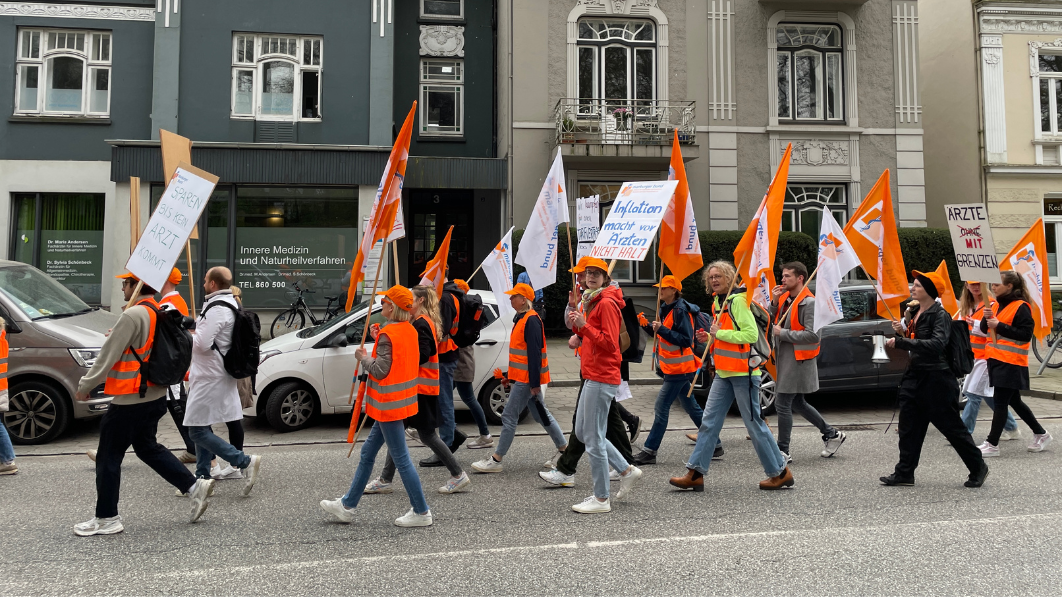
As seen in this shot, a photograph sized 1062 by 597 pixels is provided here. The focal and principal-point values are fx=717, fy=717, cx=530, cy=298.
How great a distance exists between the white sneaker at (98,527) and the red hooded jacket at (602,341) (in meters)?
3.19

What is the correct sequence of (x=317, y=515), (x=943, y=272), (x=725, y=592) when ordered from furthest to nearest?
(x=943, y=272) → (x=317, y=515) → (x=725, y=592)

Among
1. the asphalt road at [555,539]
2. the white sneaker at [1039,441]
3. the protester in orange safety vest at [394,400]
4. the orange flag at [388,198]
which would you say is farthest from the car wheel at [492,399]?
the white sneaker at [1039,441]

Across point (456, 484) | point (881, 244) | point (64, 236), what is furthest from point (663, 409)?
point (64, 236)

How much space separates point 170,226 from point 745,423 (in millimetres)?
4621

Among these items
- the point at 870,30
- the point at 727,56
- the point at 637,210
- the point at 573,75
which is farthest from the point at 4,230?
the point at 870,30

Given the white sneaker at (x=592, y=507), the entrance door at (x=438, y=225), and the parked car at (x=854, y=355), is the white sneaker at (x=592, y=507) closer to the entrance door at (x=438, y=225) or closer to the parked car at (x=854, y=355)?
the parked car at (x=854, y=355)

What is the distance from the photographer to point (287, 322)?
15.8 meters

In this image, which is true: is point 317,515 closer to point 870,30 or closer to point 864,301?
point 864,301

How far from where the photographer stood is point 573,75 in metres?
17.4

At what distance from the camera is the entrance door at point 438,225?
19719mm

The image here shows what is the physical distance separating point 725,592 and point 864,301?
6.51 meters

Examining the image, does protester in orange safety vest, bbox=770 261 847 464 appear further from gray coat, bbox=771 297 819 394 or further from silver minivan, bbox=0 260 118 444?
silver minivan, bbox=0 260 118 444

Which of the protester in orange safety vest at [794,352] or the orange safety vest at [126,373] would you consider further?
the protester in orange safety vest at [794,352]

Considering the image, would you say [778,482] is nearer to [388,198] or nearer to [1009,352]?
[1009,352]
